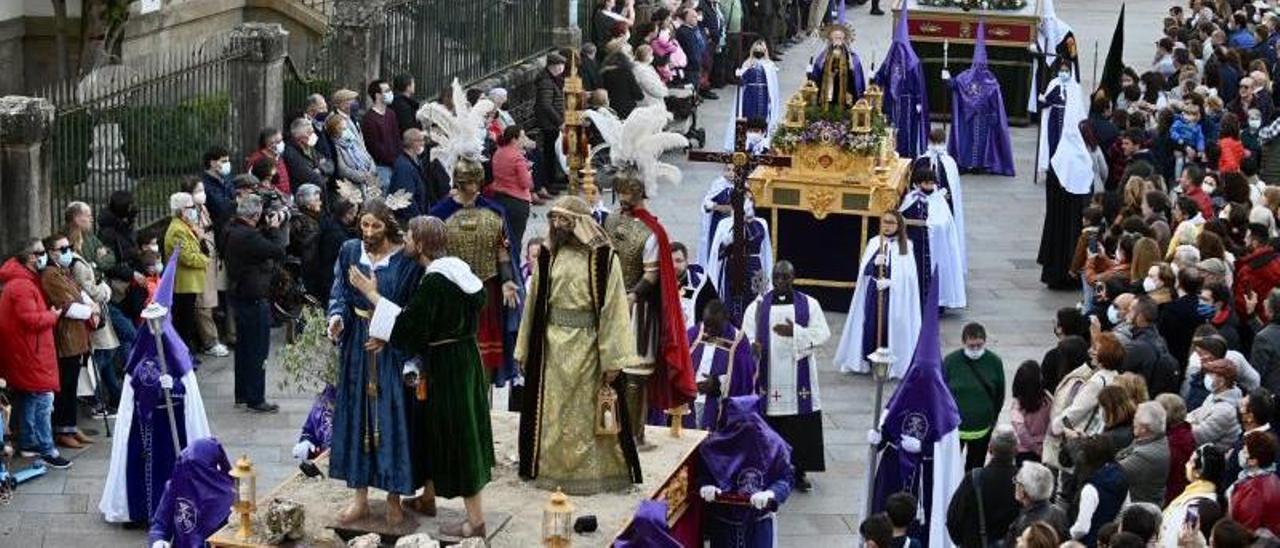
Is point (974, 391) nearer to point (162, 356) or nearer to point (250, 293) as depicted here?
point (162, 356)

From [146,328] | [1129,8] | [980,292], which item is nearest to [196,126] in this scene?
[146,328]

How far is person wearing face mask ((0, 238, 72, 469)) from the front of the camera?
16.0 metres

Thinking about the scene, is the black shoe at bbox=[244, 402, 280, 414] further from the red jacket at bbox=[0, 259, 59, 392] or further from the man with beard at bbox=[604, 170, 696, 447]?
the man with beard at bbox=[604, 170, 696, 447]

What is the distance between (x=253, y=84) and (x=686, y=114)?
8572 mm

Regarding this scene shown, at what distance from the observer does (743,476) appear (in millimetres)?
13531

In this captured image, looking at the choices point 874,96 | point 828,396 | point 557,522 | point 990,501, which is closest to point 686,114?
point 874,96

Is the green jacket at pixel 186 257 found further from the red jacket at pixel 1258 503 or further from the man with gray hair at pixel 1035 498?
the red jacket at pixel 1258 503

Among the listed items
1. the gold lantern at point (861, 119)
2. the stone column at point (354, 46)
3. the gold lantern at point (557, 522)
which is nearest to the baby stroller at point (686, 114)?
the stone column at point (354, 46)

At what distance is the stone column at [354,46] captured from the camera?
2375 cm

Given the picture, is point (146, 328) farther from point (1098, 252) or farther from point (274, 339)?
point (1098, 252)

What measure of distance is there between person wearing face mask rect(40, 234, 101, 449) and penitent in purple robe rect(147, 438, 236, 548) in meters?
3.82

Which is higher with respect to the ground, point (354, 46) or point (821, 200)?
point (354, 46)

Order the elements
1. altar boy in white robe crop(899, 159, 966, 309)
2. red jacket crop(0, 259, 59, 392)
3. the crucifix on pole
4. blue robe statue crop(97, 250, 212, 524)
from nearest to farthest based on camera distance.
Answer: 1. blue robe statue crop(97, 250, 212, 524)
2. the crucifix on pole
3. red jacket crop(0, 259, 59, 392)
4. altar boy in white robe crop(899, 159, 966, 309)

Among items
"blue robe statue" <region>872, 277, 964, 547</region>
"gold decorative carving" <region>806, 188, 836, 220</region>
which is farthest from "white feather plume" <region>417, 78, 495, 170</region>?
"gold decorative carving" <region>806, 188, 836, 220</region>
